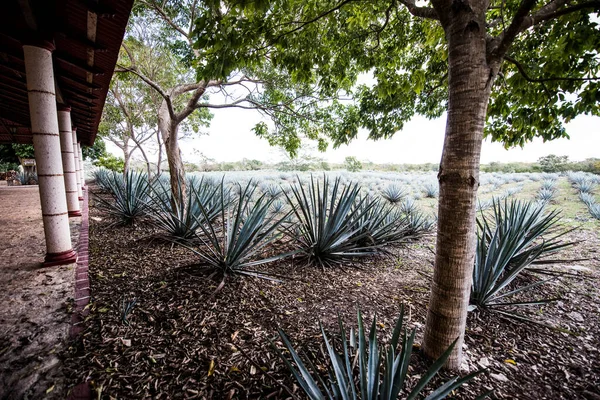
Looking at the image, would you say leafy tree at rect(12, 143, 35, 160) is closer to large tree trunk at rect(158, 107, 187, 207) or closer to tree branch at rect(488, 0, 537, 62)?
large tree trunk at rect(158, 107, 187, 207)

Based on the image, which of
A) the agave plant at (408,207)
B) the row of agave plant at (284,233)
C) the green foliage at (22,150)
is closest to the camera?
the row of agave plant at (284,233)

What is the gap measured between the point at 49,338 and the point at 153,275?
3.71 feet

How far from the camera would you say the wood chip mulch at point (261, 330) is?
5.46 feet

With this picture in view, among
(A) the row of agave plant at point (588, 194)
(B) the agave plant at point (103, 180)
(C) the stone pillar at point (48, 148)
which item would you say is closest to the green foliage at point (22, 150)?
(B) the agave plant at point (103, 180)

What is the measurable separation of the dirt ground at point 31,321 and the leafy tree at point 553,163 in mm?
39540

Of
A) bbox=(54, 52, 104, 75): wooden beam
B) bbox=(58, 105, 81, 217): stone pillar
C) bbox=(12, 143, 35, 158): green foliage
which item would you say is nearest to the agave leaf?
bbox=(54, 52, 104, 75): wooden beam

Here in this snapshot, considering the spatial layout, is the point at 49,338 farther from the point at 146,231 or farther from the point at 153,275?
the point at 146,231

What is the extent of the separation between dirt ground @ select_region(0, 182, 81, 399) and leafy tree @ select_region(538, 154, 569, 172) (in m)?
39.5


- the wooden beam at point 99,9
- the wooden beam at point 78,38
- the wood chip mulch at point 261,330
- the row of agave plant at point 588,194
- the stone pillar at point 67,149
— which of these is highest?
the wooden beam at point 78,38

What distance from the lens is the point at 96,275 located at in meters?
3.07

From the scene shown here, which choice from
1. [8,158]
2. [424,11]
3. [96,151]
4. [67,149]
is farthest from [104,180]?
[8,158]

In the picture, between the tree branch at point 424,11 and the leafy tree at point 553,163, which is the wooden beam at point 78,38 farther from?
the leafy tree at point 553,163

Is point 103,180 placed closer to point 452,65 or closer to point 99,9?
point 99,9

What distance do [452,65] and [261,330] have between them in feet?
7.69
